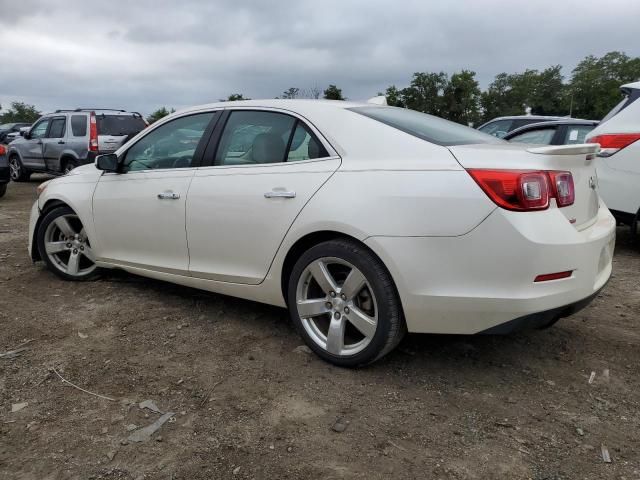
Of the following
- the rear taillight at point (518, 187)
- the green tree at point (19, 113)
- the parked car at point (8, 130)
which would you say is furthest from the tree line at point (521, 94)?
the rear taillight at point (518, 187)

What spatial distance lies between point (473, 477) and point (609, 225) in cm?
174

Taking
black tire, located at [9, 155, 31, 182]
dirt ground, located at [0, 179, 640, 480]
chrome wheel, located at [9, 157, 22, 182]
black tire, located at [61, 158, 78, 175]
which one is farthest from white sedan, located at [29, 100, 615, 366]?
chrome wheel, located at [9, 157, 22, 182]

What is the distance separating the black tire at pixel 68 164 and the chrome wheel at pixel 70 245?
7.73m

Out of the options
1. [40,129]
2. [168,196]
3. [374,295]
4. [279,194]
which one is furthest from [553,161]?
[40,129]

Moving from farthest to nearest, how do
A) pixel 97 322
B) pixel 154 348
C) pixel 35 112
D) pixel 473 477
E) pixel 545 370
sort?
pixel 35 112 < pixel 97 322 < pixel 154 348 < pixel 545 370 < pixel 473 477

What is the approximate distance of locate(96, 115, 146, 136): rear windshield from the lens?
1151 centimetres

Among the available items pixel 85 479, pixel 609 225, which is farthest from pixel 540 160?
pixel 85 479

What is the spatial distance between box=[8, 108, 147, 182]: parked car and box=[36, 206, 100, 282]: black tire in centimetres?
668

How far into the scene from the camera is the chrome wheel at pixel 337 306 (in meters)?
2.94

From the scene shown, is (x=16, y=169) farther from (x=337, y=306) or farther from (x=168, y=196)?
(x=337, y=306)

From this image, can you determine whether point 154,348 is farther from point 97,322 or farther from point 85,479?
point 85,479

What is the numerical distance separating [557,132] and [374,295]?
5.81 meters

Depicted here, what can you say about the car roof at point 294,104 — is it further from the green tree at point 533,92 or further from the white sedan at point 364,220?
the green tree at point 533,92

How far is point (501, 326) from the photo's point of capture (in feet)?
8.64
